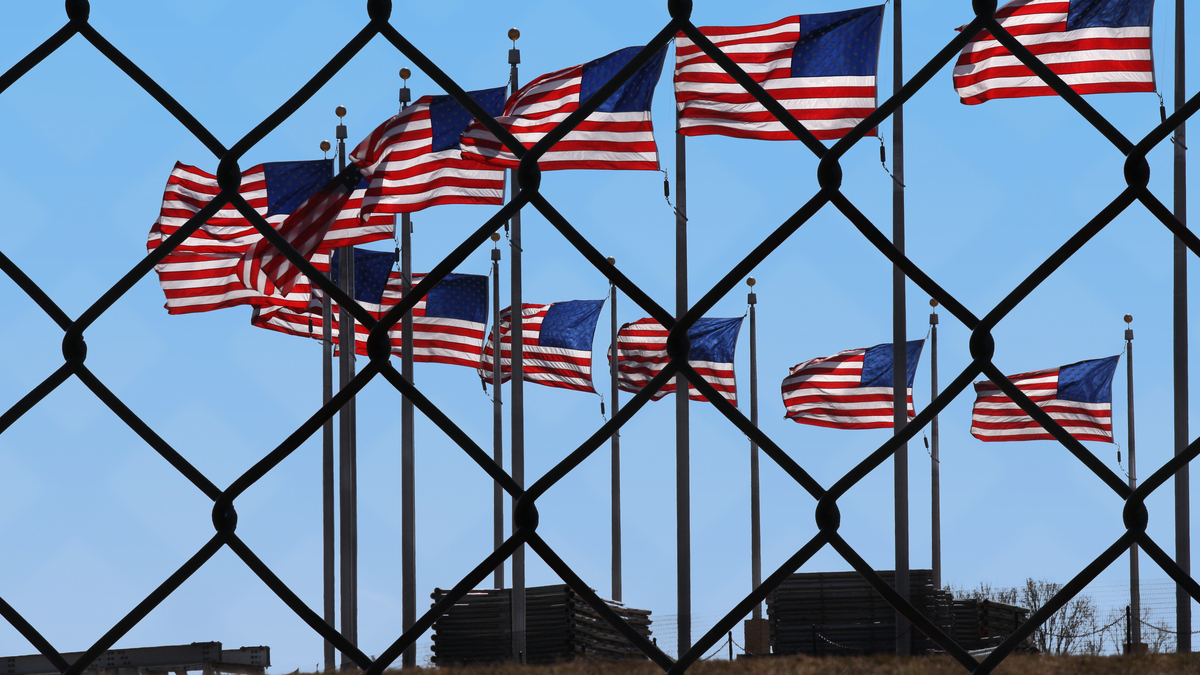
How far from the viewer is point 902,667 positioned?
1661 centimetres

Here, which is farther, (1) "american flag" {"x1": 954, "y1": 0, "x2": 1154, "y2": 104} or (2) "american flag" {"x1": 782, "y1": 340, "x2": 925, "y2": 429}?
(2) "american flag" {"x1": 782, "y1": 340, "x2": 925, "y2": 429}

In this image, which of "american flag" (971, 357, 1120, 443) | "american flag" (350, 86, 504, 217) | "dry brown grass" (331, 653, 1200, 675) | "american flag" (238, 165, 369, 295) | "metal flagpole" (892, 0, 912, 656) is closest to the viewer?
"dry brown grass" (331, 653, 1200, 675)

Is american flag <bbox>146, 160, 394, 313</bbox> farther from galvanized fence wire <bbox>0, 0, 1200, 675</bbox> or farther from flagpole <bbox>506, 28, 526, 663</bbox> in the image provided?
galvanized fence wire <bbox>0, 0, 1200, 675</bbox>

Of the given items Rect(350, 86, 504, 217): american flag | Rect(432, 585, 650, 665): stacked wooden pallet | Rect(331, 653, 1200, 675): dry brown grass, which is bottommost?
Rect(432, 585, 650, 665): stacked wooden pallet

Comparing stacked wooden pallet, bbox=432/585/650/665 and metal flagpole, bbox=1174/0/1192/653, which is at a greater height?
metal flagpole, bbox=1174/0/1192/653

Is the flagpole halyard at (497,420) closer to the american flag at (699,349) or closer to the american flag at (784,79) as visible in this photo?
the american flag at (699,349)

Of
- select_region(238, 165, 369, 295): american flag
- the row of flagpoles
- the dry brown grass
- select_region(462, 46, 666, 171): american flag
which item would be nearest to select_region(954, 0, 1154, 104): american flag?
the row of flagpoles

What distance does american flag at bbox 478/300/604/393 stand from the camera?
26859mm

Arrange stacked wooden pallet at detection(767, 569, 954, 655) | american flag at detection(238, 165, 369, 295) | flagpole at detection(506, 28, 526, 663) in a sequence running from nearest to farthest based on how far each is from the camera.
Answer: american flag at detection(238, 165, 369, 295), flagpole at detection(506, 28, 526, 663), stacked wooden pallet at detection(767, 569, 954, 655)

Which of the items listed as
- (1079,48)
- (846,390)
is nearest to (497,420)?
(846,390)

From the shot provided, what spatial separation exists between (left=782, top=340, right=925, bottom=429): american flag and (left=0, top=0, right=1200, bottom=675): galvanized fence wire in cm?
2397

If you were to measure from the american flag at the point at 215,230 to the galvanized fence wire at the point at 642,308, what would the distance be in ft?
63.8

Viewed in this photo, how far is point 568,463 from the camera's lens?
138 centimetres

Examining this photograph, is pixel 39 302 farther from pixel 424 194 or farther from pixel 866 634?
pixel 866 634
